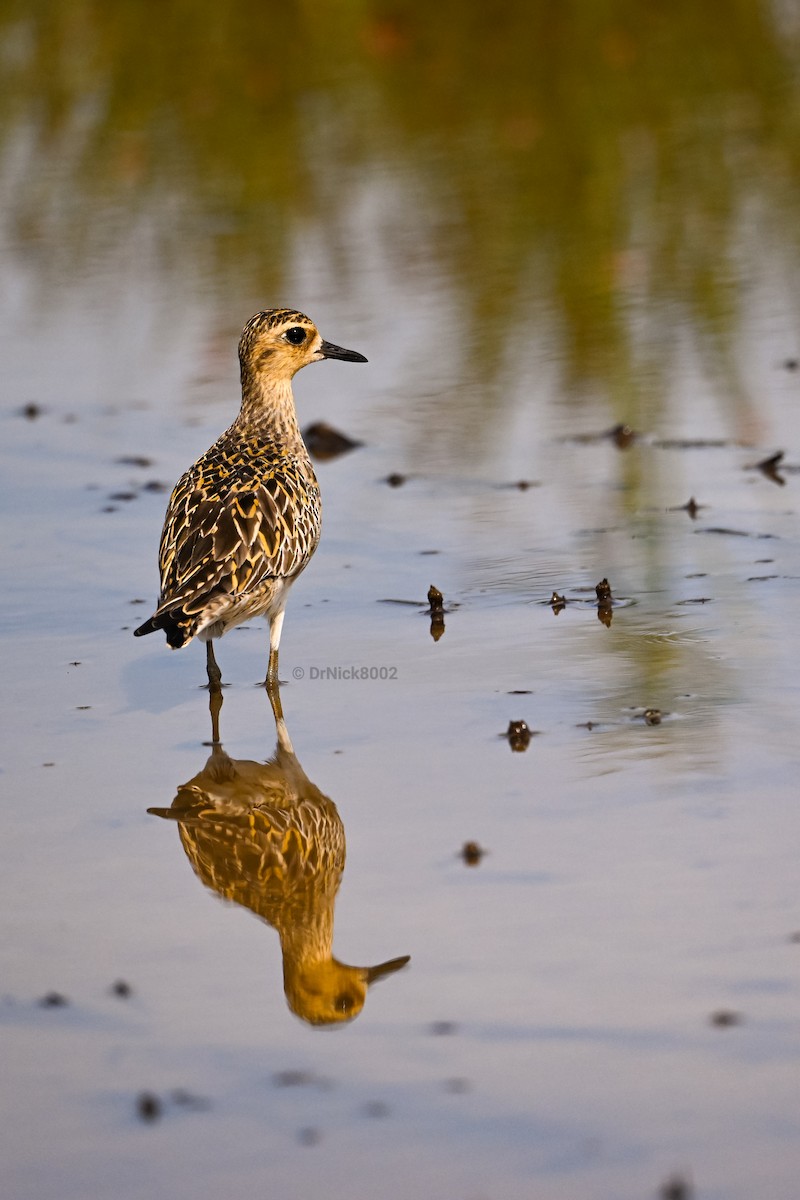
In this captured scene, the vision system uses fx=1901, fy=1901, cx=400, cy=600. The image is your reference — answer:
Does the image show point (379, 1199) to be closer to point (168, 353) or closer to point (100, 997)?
point (100, 997)

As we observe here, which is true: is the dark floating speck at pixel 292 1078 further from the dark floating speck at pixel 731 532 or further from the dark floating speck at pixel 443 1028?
the dark floating speck at pixel 731 532

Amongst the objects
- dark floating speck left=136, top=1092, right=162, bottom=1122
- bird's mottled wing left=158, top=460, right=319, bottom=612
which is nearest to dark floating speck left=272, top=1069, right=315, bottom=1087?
dark floating speck left=136, top=1092, right=162, bottom=1122

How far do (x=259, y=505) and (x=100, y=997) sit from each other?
3008 millimetres

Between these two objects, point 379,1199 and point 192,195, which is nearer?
point 379,1199

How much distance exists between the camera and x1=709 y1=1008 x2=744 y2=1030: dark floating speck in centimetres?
440

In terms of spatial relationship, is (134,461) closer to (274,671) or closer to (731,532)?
(274,671)

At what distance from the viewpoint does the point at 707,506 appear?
28.6 feet

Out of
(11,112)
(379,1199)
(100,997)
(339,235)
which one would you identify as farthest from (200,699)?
(11,112)

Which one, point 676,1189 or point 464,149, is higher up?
point 464,149

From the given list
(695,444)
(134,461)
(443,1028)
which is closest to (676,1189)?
(443,1028)

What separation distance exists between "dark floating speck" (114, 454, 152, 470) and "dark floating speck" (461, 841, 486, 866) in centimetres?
476

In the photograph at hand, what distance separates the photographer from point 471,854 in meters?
5.36

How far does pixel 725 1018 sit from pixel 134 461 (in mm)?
5966

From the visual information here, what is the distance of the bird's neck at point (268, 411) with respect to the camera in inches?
328
